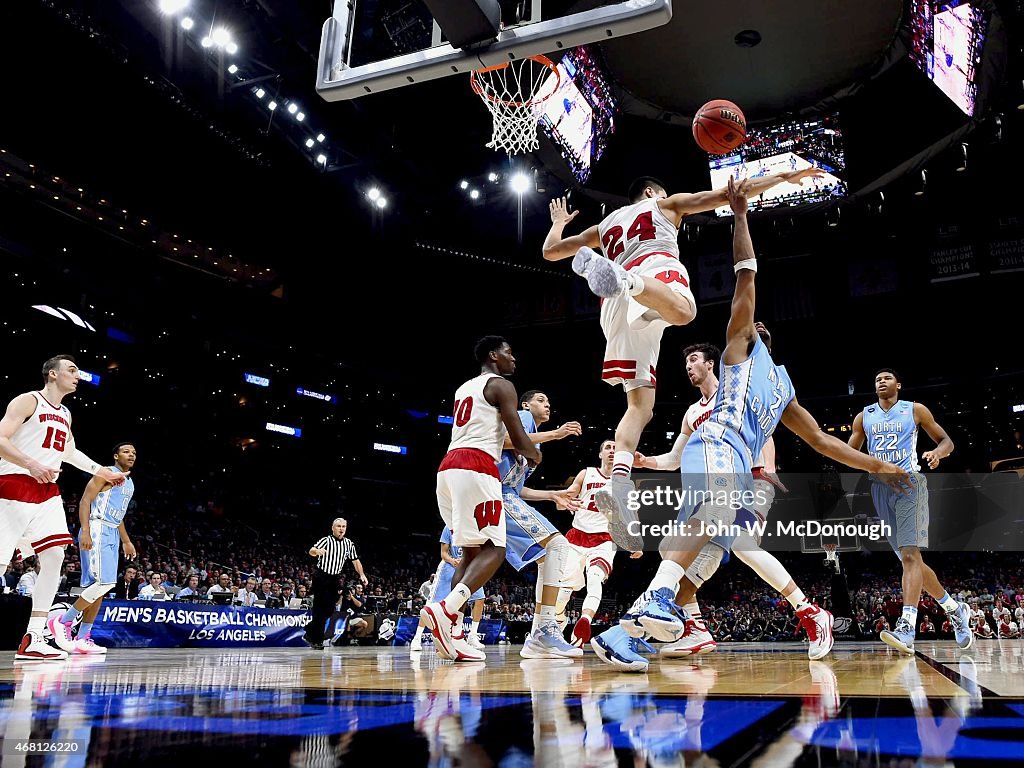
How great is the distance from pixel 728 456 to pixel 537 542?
2463mm

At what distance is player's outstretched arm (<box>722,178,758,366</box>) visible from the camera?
4.15 meters

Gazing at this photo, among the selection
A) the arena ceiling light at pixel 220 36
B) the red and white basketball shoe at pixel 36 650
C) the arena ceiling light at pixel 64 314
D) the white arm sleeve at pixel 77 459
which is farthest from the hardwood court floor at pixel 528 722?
the arena ceiling light at pixel 64 314

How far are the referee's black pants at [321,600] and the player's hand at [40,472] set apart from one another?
347 centimetres

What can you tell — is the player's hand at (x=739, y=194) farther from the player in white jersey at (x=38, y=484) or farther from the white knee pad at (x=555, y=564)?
the player in white jersey at (x=38, y=484)

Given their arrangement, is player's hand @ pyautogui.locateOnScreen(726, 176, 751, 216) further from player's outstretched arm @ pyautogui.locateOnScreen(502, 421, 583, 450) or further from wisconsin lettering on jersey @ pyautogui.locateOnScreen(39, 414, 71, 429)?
wisconsin lettering on jersey @ pyautogui.locateOnScreen(39, 414, 71, 429)

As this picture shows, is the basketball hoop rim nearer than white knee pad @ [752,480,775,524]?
No

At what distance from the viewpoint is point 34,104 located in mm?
15578

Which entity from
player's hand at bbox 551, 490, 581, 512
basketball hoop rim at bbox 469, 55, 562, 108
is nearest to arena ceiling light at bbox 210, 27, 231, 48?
basketball hoop rim at bbox 469, 55, 562, 108

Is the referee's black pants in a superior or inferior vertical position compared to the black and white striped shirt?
inferior

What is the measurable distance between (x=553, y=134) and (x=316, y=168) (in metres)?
6.29

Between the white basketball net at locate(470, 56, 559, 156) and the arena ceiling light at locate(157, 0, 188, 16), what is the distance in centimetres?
567

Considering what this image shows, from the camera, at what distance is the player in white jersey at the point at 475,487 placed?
183 inches

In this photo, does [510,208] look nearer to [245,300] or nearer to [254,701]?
[245,300]

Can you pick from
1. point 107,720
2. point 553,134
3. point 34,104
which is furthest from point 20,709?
point 34,104
